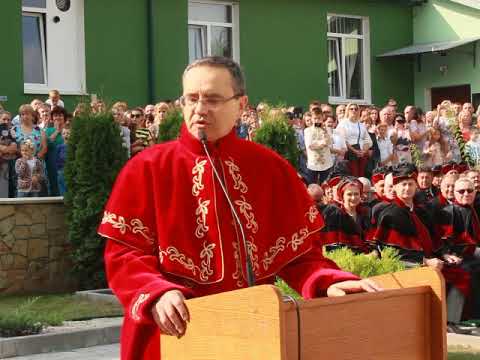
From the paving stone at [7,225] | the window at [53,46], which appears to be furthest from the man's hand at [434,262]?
the window at [53,46]

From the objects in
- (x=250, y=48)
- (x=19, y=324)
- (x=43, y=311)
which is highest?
(x=250, y=48)

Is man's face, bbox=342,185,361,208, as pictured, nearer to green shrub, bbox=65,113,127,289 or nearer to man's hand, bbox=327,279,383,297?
green shrub, bbox=65,113,127,289

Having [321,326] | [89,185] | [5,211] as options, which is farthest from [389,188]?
[321,326]

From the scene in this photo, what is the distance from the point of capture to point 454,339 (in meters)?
9.50

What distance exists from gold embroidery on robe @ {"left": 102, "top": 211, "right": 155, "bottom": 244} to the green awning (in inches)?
873

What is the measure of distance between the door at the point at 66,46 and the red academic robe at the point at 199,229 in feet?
53.0

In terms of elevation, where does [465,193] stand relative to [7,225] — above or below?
above

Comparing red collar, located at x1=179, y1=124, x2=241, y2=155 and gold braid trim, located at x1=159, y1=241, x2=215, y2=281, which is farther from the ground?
red collar, located at x1=179, y1=124, x2=241, y2=155

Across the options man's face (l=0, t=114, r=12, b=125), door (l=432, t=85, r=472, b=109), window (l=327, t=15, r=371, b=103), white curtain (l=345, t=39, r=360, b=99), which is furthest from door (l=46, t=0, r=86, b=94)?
door (l=432, t=85, r=472, b=109)

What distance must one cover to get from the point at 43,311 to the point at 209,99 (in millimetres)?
7606

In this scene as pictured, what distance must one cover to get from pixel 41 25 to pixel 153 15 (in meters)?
2.54

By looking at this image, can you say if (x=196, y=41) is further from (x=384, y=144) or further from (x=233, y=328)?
(x=233, y=328)

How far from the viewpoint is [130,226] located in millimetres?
3916

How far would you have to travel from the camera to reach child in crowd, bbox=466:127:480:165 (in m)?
15.8
